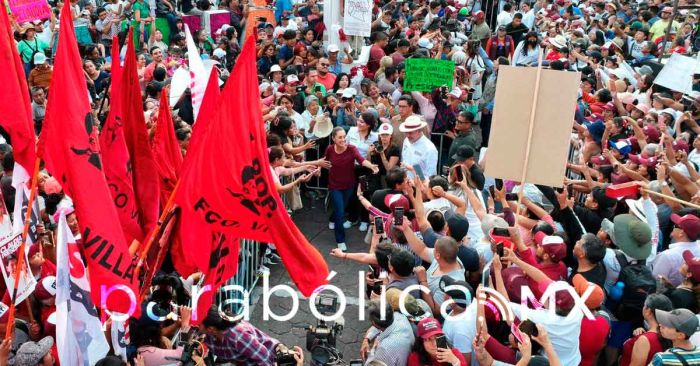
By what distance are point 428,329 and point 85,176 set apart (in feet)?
8.52

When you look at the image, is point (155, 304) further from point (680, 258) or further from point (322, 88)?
point (322, 88)

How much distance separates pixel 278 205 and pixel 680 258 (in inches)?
148

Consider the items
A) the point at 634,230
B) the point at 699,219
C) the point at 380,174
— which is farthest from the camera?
the point at 380,174

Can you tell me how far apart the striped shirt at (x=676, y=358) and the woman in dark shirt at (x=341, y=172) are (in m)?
4.68

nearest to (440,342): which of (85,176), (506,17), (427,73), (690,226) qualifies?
(85,176)

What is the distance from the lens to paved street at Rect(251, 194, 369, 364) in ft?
24.2

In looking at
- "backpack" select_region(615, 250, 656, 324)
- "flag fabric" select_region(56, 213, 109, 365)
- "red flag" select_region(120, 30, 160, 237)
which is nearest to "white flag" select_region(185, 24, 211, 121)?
"red flag" select_region(120, 30, 160, 237)

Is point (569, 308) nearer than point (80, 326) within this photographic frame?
No

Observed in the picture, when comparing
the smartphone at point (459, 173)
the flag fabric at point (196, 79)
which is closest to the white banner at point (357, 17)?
the flag fabric at point (196, 79)

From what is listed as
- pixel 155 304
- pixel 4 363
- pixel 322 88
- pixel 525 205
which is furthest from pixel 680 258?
pixel 322 88

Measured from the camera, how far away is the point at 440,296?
583 cm

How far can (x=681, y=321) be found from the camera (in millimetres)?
4992

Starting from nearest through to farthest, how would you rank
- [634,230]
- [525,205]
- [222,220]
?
[222,220]
[634,230]
[525,205]

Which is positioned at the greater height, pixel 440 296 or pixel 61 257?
pixel 61 257
